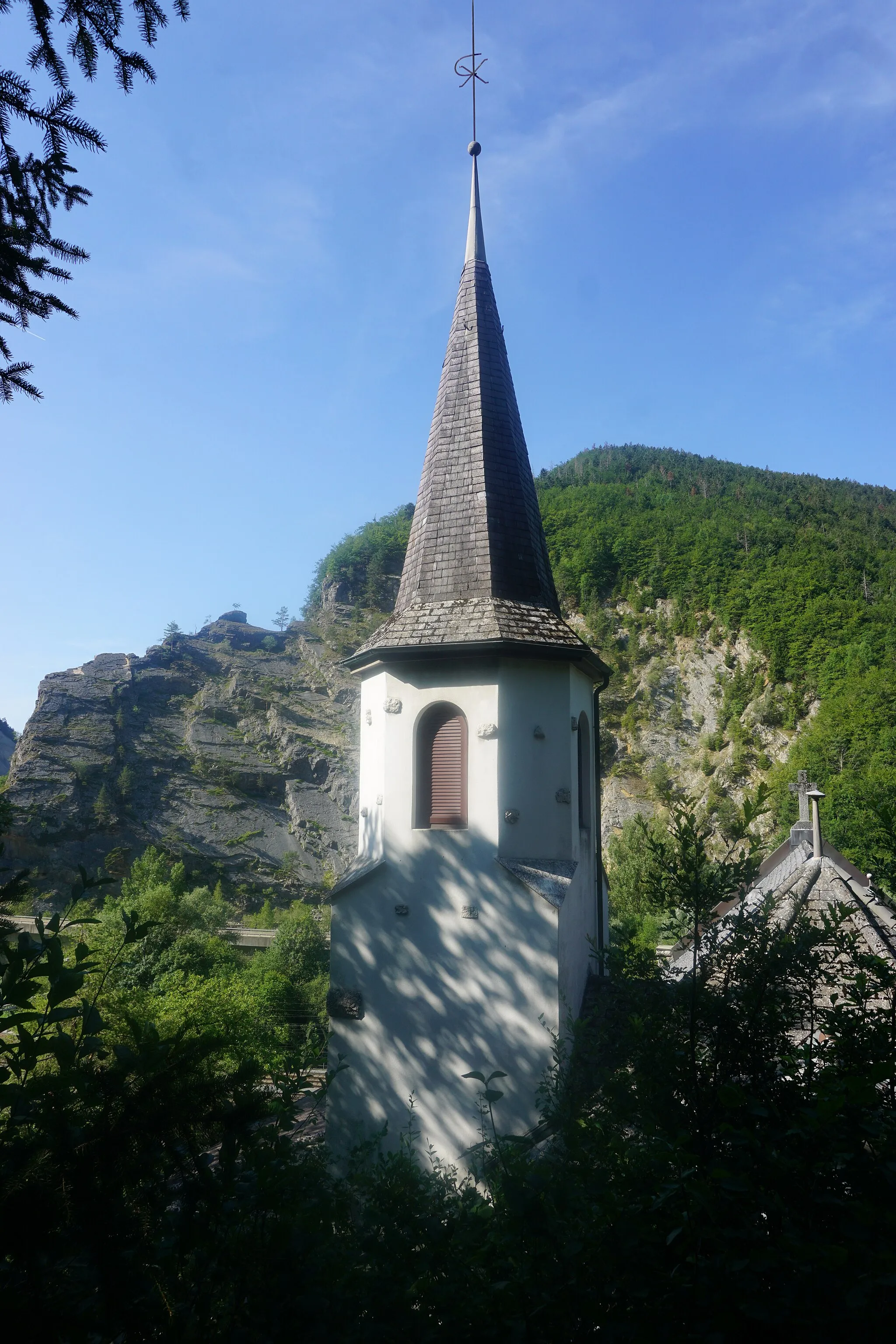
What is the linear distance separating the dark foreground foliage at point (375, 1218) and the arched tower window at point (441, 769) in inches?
195

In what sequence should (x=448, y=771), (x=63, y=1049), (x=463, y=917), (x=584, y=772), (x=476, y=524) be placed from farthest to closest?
1. (x=584, y=772)
2. (x=476, y=524)
3. (x=448, y=771)
4. (x=463, y=917)
5. (x=63, y=1049)

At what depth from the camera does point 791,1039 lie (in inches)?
144

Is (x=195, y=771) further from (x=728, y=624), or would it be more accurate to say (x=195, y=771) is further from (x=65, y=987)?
(x=65, y=987)

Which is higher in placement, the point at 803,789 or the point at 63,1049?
the point at 63,1049

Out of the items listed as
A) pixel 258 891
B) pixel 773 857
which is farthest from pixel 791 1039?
pixel 258 891

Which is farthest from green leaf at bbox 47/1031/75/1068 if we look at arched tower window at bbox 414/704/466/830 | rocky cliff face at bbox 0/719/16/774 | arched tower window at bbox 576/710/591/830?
rocky cliff face at bbox 0/719/16/774

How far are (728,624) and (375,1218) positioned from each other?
5838 centimetres

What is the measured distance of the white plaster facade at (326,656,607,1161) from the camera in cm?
709

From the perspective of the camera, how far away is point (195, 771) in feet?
156

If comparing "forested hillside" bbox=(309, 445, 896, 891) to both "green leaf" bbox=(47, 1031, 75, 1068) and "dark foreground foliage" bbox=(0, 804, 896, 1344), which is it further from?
"green leaf" bbox=(47, 1031, 75, 1068)

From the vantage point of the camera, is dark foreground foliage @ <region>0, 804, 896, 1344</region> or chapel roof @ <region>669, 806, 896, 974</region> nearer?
dark foreground foliage @ <region>0, 804, 896, 1344</region>

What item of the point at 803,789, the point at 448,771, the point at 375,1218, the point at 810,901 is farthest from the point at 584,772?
the point at 803,789

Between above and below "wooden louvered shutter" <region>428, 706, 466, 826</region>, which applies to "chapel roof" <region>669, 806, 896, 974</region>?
below

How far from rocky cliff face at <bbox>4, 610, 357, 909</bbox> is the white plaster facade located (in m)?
29.3
